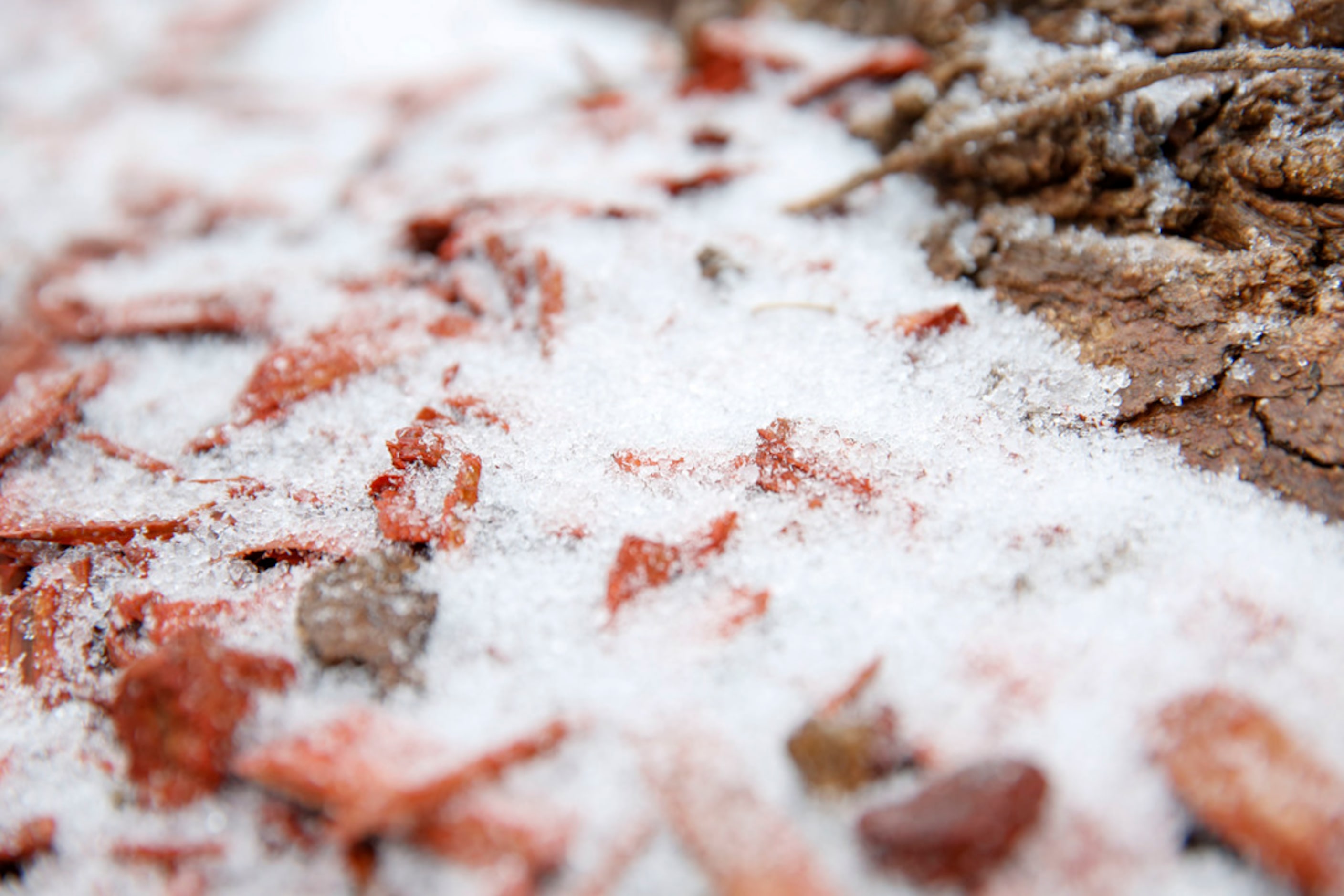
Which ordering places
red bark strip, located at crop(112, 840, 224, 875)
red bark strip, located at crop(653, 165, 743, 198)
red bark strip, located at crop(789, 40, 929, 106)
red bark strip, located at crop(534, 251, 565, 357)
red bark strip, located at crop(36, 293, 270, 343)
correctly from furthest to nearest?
red bark strip, located at crop(789, 40, 929, 106)
red bark strip, located at crop(653, 165, 743, 198)
red bark strip, located at crop(36, 293, 270, 343)
red bark strip, located at crop(534, 251, 565, 357)
red bark strip, located at crop(112, 840, 224, 875)

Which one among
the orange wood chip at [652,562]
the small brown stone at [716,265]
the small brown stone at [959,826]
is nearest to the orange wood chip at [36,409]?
the orange wood chip at [652,562]

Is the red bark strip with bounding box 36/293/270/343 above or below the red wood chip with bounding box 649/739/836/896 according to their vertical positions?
below

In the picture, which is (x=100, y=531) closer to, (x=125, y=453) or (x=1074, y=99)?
(x=125, y=453)

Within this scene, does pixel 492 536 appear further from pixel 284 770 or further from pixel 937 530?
pixel 937 530

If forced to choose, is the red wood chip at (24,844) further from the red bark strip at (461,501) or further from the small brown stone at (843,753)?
the small brown stone at (843,753)

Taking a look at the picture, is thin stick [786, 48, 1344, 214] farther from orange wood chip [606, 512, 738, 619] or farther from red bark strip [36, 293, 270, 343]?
red bark strip [36, 293, 270, 343]

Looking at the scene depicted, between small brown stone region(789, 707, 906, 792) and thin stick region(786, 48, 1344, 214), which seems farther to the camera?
thin stick region(786, 48, 1344, 214)

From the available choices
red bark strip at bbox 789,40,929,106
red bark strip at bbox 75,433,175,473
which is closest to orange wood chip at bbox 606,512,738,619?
red bark strip at bbox 75,433,175,473
